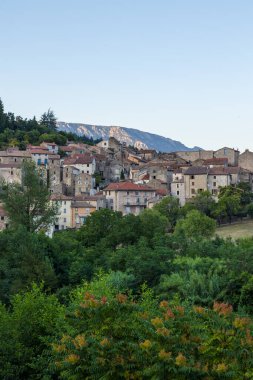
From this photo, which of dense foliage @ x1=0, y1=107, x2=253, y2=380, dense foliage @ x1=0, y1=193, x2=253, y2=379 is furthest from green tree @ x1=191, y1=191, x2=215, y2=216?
dense foliage @ x1=0, y1=193, x2=253, y2=379

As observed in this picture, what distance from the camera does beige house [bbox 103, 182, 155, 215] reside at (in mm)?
78188

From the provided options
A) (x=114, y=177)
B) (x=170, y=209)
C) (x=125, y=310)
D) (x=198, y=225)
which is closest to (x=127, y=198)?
(x=170, y=209)

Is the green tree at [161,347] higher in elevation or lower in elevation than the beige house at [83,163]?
lower

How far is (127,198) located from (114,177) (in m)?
18.6

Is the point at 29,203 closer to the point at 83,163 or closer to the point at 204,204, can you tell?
the point at 204,204

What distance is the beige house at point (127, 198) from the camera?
257 feet

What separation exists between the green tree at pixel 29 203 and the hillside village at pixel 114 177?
23.2 meters

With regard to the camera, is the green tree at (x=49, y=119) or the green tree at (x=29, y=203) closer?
the green tree at (x=29, y=203)

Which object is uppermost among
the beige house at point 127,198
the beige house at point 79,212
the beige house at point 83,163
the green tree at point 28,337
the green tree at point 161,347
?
the beige house at point 83,163

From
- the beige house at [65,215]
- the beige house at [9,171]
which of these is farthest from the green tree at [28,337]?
the beige house at [9,171]

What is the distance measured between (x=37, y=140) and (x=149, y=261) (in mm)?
78093

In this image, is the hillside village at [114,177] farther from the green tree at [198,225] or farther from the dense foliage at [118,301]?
the dense foliage at [118,301]

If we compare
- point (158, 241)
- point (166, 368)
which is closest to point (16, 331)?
point (166, 368)

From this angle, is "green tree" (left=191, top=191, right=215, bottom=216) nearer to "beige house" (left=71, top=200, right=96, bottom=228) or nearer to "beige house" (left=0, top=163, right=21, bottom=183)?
"beige house" (left=71, top=200, right=96, bottom=228)
